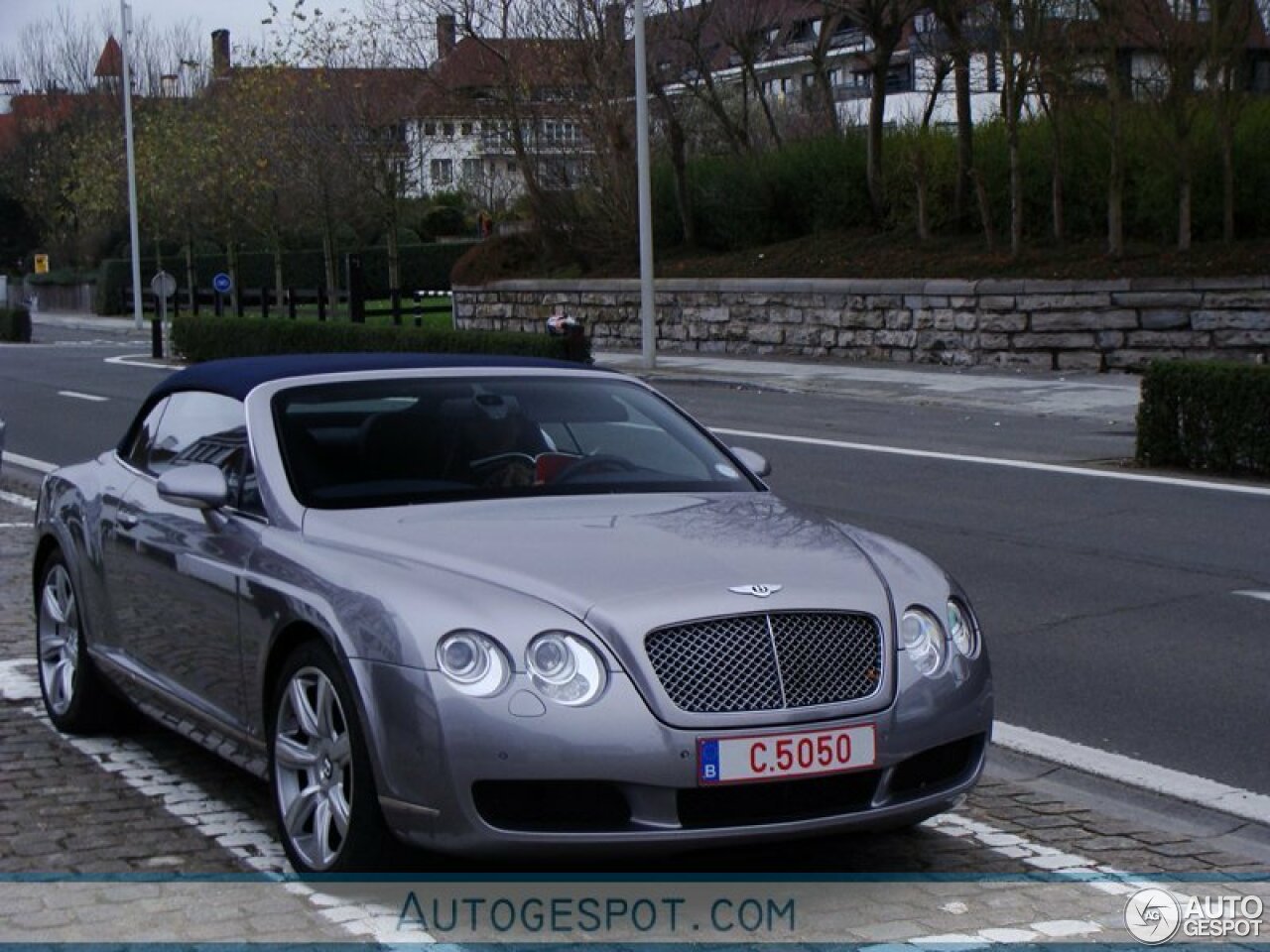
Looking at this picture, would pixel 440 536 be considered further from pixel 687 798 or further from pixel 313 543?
pixel 687 798

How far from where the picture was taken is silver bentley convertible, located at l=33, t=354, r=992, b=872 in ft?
16.1

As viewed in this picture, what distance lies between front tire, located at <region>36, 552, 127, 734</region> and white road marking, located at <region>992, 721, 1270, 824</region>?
10.8 ft

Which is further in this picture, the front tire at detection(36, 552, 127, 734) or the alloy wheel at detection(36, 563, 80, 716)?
the alloy wheel at detection(36, 563, 80, 716)

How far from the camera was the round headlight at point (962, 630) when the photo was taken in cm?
548

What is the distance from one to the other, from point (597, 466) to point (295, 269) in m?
65.7

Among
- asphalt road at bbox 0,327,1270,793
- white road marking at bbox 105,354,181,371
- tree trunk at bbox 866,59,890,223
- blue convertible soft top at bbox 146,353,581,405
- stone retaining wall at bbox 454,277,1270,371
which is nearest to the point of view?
blue convertible soft top at bbox 146,353,581,405

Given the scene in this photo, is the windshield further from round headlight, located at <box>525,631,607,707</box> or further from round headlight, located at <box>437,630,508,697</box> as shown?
round headlight, located at <box>525,631,607,707</box>

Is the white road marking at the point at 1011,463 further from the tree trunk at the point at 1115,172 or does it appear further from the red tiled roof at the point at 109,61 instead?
the red tiled roof at the point at 109,61

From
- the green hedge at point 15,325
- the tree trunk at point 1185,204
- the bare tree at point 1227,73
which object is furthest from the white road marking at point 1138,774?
the green hedge at point 15,325

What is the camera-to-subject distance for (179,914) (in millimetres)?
5129

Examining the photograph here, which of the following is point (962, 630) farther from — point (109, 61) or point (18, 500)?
point (109, 61)

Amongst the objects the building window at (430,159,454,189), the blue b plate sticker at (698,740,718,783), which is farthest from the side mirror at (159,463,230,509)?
the building window at (430,159,454,189)

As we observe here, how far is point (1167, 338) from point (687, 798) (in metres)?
21.1

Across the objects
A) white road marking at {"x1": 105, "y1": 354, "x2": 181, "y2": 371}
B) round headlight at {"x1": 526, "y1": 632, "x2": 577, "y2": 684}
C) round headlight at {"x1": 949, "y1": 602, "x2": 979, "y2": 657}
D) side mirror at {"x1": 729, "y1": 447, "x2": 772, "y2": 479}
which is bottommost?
white road marking at {"x1": 105, "y1": 354, "x2": 181, "y2": 371}
